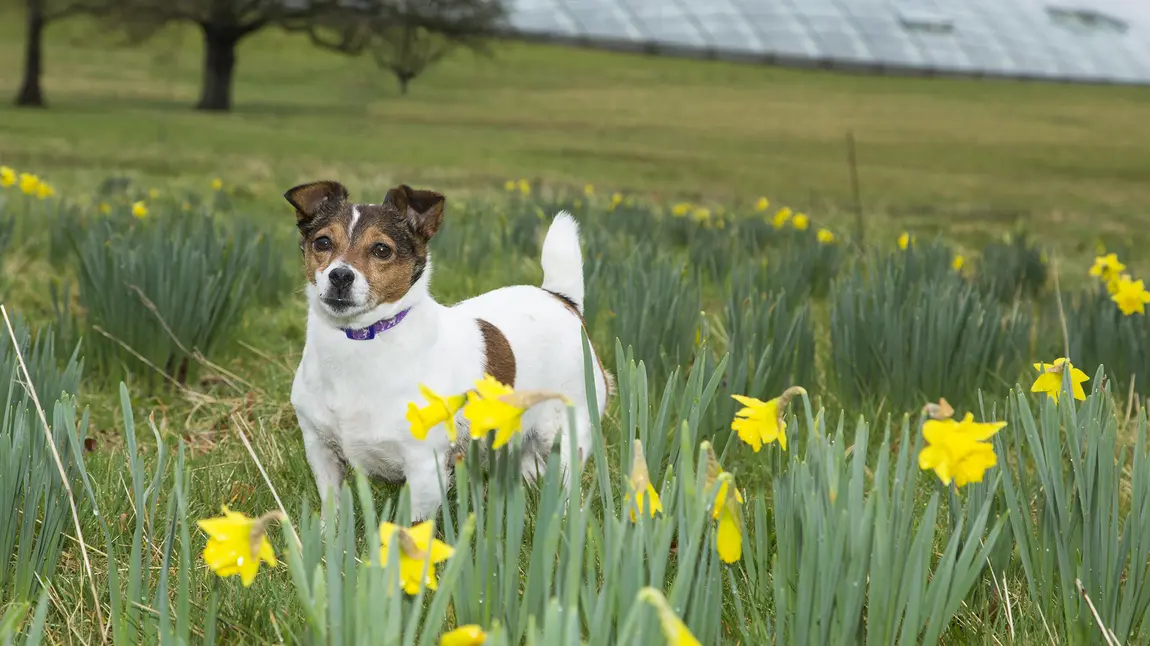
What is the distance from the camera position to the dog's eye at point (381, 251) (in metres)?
2.77

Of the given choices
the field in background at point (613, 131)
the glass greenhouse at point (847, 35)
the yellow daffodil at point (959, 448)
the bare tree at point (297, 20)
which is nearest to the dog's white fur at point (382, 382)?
the yellow daffodil at point (959, 448)

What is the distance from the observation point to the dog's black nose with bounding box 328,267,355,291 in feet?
8.66

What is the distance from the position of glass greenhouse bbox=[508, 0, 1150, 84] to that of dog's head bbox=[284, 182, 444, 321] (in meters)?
42.7

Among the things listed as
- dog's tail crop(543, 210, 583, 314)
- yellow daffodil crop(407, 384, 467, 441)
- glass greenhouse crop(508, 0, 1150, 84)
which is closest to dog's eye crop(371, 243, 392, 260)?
dog's tail crop(543, 210, 583, 314)

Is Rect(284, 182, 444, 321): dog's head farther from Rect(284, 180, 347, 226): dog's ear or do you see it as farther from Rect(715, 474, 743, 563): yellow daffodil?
Rect(715, 474, 743, 563): yellow daffodil

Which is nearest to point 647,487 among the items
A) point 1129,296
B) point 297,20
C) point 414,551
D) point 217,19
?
point 414,551

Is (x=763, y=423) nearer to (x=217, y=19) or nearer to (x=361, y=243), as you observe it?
(x=361, y=243)

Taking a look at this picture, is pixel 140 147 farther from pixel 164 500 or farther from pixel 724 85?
pixel 724 85

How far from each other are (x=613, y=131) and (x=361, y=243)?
2673 cm

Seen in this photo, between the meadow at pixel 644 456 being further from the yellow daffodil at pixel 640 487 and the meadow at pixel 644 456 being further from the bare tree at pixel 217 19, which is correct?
the bare tree at pixel 217 19

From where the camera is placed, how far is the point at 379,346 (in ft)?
9.07

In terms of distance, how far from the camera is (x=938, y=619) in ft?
5.56

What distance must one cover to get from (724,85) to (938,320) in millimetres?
36142

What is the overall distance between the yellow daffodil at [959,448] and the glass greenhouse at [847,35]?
44.4 metres
